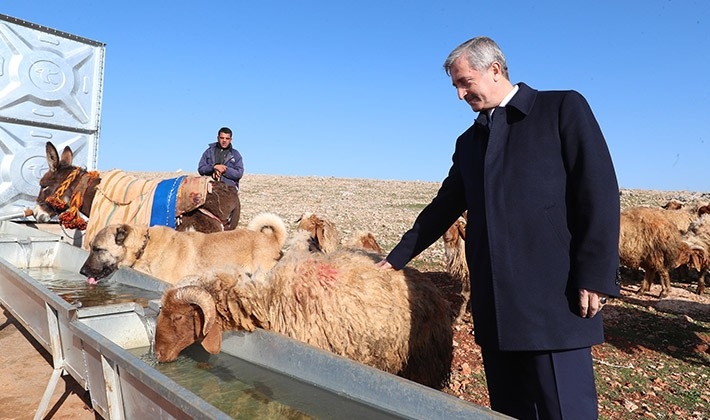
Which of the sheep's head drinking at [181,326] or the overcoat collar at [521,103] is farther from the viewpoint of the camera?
the sheep's head drinking at [181,326]

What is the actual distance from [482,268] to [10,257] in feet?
26.8

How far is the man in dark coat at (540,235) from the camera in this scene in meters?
2.53

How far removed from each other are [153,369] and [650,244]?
1267cm

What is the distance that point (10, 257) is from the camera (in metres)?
7.86

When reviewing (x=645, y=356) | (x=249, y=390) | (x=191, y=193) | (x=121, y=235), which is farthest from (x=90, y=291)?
(x=645, y=356)

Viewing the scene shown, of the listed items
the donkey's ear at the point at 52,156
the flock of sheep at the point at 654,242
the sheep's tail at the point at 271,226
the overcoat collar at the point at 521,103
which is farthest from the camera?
the flock of sheep at the point at 654,242

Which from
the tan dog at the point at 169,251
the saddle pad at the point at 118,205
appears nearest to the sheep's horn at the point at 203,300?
the tan dog at the point at 169,251

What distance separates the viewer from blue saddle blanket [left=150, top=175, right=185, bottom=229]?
305 inches

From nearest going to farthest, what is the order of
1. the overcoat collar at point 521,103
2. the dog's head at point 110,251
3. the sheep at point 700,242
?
the overcoat collar at point 521,103 → the dog's head at point 110,251 → the sheep at point 700,242

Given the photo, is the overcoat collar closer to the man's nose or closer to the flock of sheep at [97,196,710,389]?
the man's nose

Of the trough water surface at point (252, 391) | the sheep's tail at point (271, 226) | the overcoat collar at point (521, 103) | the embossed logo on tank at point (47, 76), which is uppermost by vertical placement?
the embossed logo on tank at point (47, 76)

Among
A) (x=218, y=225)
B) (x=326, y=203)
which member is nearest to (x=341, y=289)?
(x=218, y=225)

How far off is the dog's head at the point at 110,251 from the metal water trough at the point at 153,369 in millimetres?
1048

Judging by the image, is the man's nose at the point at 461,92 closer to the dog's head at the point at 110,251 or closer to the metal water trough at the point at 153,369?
the metal water trough at the point at 153,369
